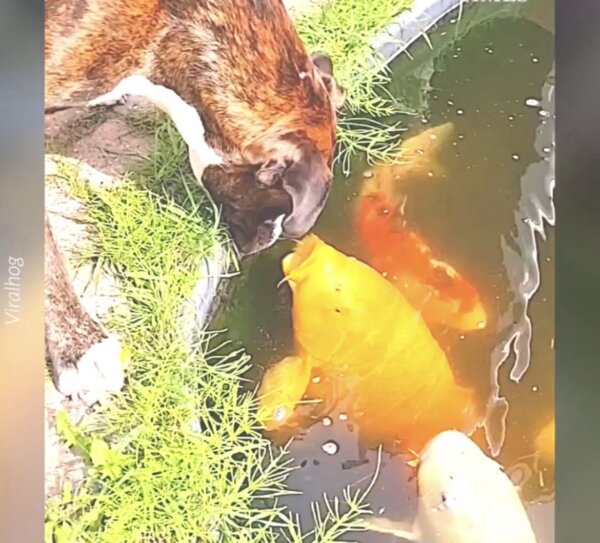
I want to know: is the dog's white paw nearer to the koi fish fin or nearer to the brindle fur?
the brindle fur

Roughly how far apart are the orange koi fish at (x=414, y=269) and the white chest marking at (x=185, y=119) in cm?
17

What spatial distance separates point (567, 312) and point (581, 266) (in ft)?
0.17

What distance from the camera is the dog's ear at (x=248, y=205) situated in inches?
28.9

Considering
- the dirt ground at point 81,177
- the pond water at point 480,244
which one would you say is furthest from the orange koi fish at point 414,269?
the dirt ground at point 81,177

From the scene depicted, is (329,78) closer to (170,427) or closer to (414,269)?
(414,269)

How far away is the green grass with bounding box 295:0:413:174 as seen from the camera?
729mm

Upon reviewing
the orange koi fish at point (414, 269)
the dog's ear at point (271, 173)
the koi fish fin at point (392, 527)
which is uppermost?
the dog's ear at point (271, 173)

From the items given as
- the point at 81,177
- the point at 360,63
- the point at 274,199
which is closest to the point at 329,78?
the point at 360,63

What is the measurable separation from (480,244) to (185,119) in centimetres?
34

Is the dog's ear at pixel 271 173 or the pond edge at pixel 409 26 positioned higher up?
the pond edge at pixel 409 26

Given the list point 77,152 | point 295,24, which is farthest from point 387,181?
point 77,152

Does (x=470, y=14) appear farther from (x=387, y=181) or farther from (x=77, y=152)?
(x=77, y=152)

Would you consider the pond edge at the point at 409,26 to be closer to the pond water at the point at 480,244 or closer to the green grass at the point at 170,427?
the pond water at the point at 480,244

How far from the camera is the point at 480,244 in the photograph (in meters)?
0.73
